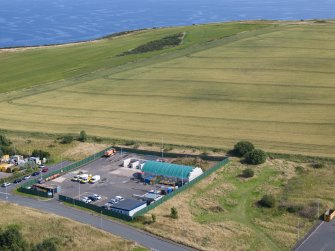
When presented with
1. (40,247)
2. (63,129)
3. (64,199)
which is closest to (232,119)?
(63,129)

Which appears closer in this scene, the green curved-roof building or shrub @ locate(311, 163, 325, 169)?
the green curved-roof building

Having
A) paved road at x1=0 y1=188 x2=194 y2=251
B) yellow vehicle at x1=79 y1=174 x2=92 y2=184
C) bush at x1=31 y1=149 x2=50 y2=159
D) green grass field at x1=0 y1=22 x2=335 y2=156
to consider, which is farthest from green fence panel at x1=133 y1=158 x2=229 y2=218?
bush at x1=31 y1=149 x2=50 y2=159

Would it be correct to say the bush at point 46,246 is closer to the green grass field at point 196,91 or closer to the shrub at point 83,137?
the green grass field at point 196,91

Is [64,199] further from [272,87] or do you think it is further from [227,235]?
[272,87]

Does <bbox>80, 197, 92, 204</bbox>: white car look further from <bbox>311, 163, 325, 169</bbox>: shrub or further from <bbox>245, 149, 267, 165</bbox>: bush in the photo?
<bbox>311, 163, 325, 169</bbox>: shrub

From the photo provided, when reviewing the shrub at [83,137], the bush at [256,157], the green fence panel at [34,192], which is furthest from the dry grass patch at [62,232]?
the bush at [256,157]

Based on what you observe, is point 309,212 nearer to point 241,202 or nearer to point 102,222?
point 241,202

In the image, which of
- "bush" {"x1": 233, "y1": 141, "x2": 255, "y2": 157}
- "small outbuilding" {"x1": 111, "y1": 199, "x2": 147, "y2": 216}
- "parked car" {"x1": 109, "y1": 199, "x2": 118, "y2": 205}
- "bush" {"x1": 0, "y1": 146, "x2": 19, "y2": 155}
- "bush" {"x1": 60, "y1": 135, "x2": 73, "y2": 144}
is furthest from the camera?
"bush" {"x1": 60, "y1": 135, "x2": 73, "y2": 144}
